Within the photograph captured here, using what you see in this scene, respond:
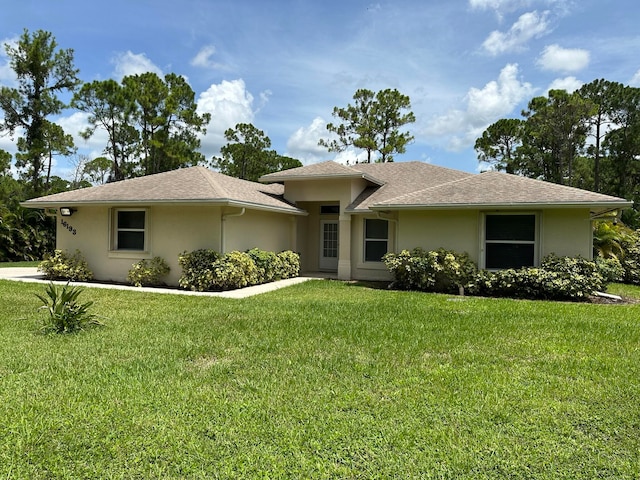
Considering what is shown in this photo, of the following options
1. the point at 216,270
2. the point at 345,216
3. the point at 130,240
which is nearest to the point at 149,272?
the point at 130,240

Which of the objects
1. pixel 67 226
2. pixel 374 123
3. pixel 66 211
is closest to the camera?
pixel 66 211

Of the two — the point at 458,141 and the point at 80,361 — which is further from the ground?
the point at 458,141

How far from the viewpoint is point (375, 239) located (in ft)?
49.9

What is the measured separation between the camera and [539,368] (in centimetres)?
513

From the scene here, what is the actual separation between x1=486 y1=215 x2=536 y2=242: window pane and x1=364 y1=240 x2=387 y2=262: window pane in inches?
154

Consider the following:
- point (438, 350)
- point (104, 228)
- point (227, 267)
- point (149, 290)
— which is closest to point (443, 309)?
point (438, 350)

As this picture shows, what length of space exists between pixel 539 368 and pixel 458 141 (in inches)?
1102

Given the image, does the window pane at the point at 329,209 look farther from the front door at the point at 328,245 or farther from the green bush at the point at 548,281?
the green bush at the point at 548,281

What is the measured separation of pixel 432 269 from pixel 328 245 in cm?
616

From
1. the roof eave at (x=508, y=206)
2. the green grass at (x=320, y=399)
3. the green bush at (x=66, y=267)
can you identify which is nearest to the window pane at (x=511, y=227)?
the roof eave at (x=508, y=206)

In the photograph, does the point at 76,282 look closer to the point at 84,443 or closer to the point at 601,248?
the point at 84,443

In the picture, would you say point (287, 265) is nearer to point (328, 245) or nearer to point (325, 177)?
point (328, 245)

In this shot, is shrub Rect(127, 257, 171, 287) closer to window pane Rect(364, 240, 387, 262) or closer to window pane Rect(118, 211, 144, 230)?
window pane Rect(118, 211, 144, 230)

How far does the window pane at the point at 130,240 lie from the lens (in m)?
13.6
